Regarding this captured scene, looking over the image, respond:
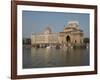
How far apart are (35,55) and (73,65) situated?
1.35 ft

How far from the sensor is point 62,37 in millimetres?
2021

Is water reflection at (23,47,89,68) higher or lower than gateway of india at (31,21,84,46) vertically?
lower

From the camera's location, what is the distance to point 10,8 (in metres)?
1.85

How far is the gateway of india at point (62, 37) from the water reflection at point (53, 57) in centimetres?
7

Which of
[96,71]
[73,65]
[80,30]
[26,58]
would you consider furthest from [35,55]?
[96,71]

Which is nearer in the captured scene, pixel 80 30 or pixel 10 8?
pixel 10 8

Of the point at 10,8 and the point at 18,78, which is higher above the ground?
the point at 10,8

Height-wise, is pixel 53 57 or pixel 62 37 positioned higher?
pixel 62 37

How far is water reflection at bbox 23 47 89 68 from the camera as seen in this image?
1923 mm

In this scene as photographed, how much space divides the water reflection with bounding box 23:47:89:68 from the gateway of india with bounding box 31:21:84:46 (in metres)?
0.07

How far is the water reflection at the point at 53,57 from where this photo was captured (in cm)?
192

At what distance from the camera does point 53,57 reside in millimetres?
1994

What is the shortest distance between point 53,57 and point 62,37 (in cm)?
22

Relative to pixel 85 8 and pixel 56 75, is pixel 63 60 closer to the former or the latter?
pixel 56 75
